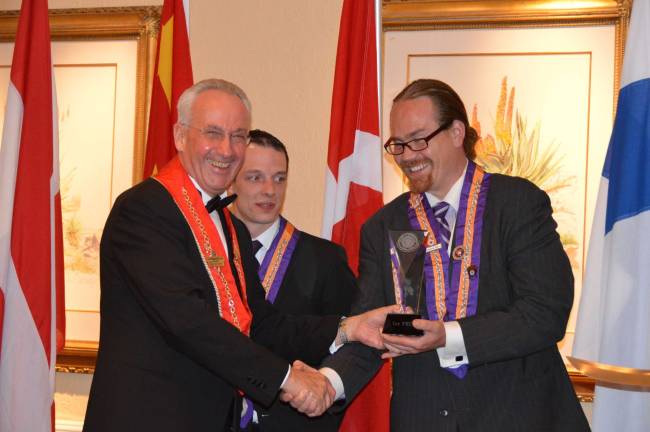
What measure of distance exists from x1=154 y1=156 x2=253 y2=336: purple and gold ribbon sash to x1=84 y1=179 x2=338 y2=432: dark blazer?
0.08ft

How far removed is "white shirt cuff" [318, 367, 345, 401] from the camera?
111 inches

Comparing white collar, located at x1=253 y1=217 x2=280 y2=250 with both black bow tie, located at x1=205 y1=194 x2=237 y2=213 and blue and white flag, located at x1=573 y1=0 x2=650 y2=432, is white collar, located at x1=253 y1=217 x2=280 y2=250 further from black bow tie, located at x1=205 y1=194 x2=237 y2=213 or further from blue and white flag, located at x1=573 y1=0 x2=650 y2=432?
blue and white flag, located at x1=573 y1=0 x2=650 y2=432

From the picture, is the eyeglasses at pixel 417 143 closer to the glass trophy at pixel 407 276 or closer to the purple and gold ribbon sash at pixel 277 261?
the glass trophy at pixel 407 276

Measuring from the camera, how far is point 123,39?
4.72 m

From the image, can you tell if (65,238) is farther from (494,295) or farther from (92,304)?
(494,295)

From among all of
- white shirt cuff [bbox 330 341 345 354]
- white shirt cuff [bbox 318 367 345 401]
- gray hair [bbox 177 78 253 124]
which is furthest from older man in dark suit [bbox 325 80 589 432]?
gray hair [bbox 177 78 253 124]

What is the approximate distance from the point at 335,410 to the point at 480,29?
2.33 m

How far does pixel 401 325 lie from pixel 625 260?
1205mm

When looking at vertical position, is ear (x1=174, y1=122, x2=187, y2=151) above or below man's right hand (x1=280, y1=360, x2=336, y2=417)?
above

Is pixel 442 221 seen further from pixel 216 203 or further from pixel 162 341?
pixel 162 341

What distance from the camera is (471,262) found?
254 cm

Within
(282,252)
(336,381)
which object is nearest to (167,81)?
(282,252)

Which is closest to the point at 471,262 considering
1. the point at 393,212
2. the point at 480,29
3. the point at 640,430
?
the point at 393,212

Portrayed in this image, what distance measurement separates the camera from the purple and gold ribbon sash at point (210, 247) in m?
2.63
